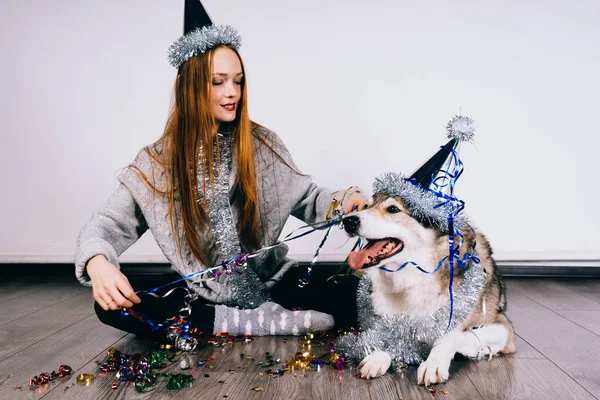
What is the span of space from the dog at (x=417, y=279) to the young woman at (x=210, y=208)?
1.02 ft

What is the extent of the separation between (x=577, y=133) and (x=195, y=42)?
2096 mm

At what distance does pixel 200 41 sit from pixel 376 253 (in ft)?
3.13

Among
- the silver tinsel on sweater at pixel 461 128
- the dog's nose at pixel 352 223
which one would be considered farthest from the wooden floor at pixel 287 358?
the silver tinsel on sweater at pixel 461 128

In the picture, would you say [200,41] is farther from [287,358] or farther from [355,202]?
[287,358]

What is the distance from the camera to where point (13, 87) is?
287 centimetres

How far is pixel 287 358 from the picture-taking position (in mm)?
1595

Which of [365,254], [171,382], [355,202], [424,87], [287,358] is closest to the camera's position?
[171,382]

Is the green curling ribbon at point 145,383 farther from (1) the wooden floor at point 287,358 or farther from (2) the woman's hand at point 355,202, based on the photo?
(2) the woman's hand at point 355,202

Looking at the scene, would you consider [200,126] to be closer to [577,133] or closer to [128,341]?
[128,341]

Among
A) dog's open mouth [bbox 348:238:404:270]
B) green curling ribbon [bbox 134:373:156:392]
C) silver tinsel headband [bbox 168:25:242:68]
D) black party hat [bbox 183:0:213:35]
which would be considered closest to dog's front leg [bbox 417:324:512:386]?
dog's open mouth [bbox 348:238:404:270]

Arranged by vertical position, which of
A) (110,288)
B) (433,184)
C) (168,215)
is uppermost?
(433,184)

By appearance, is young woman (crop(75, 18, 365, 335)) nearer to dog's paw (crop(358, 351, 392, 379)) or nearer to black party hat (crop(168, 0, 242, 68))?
black party hat (crop(168, 0, 242, 68))

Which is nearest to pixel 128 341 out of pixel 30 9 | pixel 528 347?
pixel 528 347

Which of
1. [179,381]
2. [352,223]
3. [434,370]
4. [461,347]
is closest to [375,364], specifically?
[434,370]
